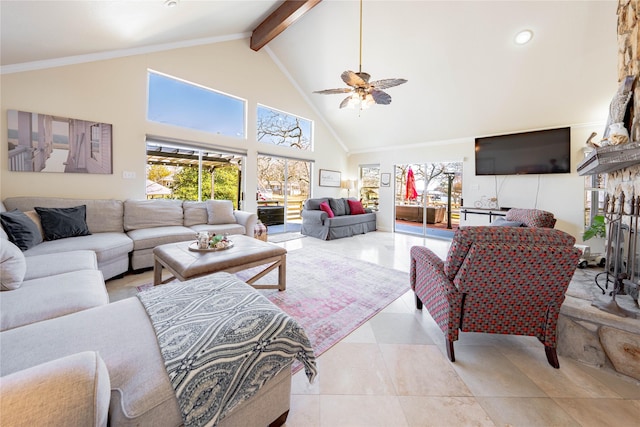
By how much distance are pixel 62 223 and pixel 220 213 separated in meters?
1.85

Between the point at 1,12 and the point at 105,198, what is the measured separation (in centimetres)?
219

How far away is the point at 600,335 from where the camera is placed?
1.56m

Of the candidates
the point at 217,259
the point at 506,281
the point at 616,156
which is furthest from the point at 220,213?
the point at 616,156

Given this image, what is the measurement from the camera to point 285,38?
197 inches

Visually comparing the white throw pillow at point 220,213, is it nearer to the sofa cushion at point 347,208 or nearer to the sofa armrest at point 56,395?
the sofa cushion at point 347,208

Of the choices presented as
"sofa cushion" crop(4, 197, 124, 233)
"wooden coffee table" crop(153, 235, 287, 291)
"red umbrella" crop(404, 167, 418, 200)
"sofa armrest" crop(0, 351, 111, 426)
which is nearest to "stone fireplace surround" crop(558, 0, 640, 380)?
"wooden coffee table" crop(153, 235, 287, 291)

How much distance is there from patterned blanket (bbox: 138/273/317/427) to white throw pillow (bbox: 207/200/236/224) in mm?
2924

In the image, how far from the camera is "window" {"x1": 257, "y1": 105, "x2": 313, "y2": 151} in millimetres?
5539

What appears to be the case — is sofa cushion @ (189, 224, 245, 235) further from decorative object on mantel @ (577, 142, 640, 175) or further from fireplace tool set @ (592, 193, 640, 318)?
decorative object on mantel @ (577, 142, 640, 175)

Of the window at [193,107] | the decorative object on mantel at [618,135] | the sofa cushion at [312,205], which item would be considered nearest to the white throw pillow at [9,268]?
the window at [193,107]

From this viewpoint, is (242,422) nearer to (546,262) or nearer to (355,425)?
(355,425)

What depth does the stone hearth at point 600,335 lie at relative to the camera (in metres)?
1.47

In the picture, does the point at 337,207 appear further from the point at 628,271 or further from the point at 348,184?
the point at 628,271

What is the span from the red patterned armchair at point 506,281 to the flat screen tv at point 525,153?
4.12 meters
